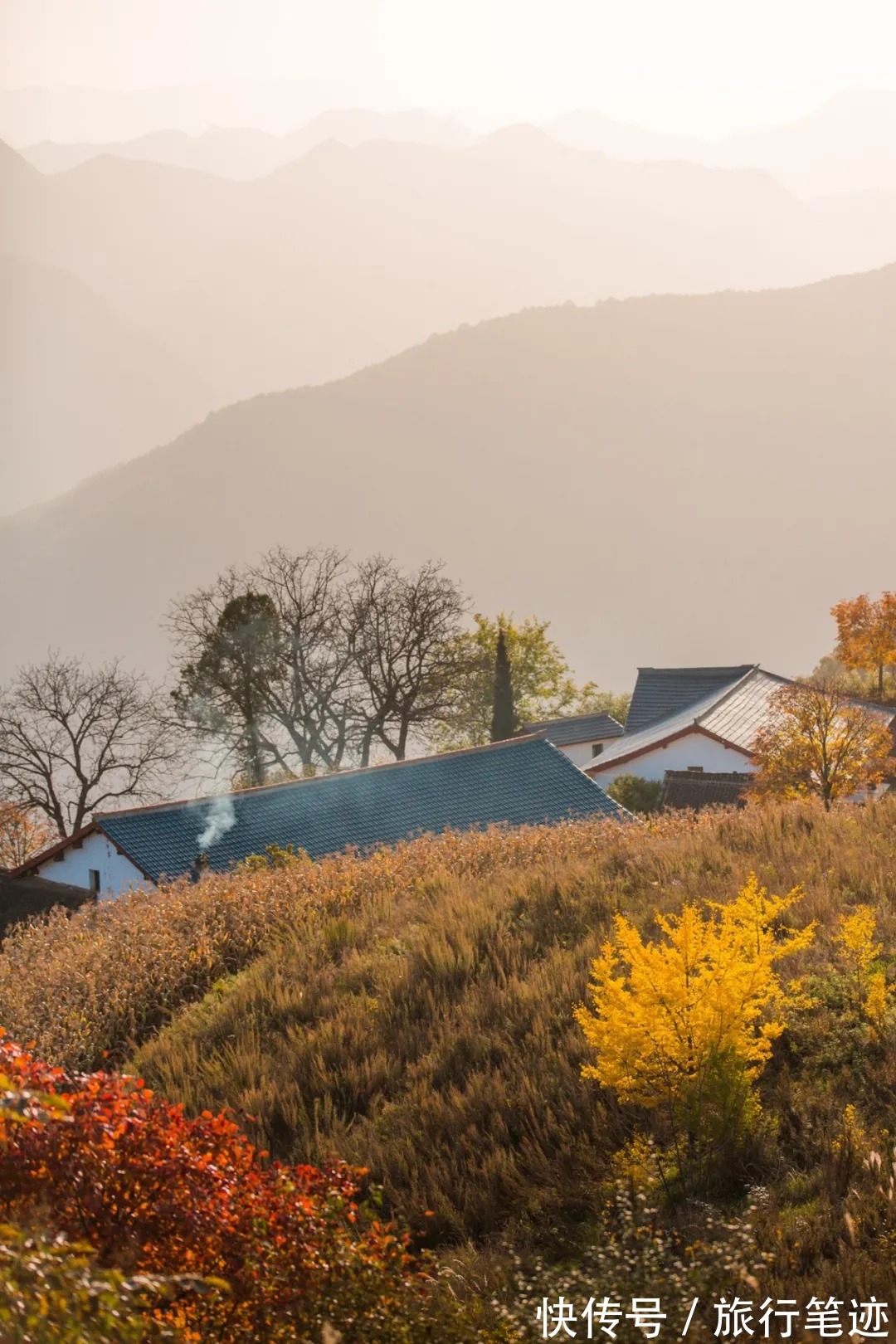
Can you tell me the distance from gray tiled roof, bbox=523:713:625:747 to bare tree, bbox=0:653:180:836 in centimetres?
1630

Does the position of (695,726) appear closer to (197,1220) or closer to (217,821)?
(217,821)

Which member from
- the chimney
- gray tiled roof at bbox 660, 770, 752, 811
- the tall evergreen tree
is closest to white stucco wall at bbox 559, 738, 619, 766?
the tall evergreen tree

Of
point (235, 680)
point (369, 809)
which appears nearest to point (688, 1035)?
point (369, 809)

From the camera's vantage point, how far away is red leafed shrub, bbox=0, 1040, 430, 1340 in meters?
3.70

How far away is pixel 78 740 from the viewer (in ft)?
146

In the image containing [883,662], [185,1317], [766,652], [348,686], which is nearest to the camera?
[185,1317]

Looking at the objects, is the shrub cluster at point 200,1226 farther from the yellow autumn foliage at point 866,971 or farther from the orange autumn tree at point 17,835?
the orange autumn tree at point 17,835

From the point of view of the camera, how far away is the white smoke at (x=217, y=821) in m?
22.6

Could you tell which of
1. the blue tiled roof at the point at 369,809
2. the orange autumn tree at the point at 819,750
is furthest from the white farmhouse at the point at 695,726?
the blue tiled roof at the point at 369,809

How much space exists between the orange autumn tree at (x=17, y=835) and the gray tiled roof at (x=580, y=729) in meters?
21.0

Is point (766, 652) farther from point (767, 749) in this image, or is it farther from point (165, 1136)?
point (165, 1136)

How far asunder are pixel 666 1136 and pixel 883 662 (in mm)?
42524

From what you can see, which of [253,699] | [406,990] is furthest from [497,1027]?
[253,699]

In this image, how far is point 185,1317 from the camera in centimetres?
368
